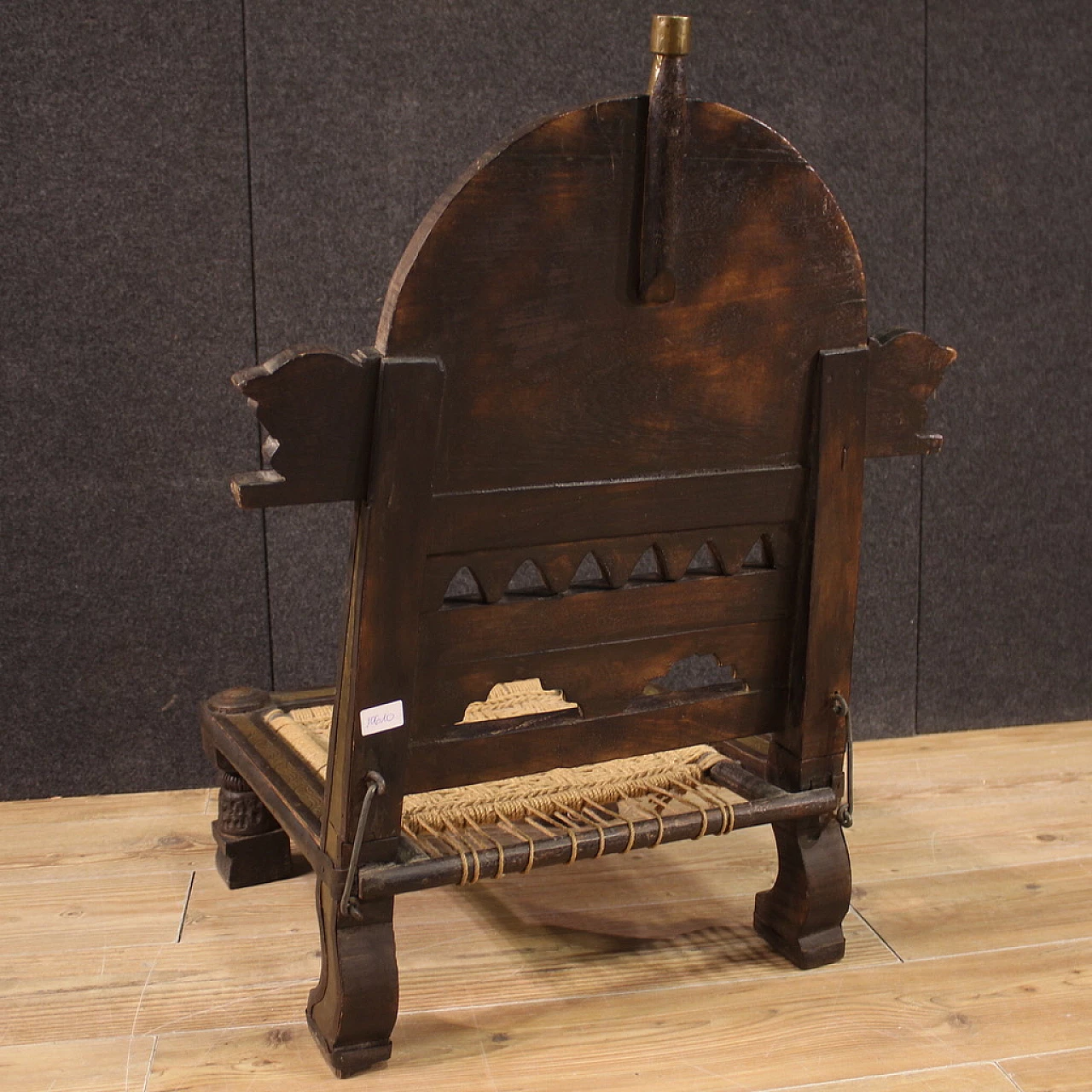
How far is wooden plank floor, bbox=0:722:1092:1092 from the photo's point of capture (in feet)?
4.69

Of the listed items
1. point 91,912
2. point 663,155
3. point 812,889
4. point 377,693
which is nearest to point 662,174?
point 663,155

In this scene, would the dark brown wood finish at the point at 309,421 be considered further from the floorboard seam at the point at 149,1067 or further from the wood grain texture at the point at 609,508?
the floorboard seam at the point at 149,1067

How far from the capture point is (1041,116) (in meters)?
2.39

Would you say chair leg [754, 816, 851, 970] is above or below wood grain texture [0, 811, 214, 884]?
above

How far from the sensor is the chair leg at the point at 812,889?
1.62m

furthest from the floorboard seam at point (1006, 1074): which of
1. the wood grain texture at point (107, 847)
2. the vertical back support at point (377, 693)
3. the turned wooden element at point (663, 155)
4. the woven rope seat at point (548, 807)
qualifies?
the wood grain texture at point (107, 847)

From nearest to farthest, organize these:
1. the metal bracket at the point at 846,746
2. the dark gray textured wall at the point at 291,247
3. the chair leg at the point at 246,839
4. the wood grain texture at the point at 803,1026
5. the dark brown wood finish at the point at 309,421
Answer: the dark brown wood finish at the point at 309,421 < the wood grain texture at the point at 803,1026 < the metal bracket at the point at 846,746 < the chair leg at the point at 246,839 < the dark gray textured wall at the point at 291,247

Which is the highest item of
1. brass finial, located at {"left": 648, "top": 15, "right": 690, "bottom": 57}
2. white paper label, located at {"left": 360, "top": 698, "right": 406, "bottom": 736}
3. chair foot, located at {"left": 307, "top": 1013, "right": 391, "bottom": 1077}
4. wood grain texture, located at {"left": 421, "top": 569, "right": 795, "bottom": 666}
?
brass finial, located at {"left": 648, "top": 15, "right": 690, "bottom": 57}

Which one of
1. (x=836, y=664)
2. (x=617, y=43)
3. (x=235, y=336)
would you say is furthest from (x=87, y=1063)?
(x=617, y=43)

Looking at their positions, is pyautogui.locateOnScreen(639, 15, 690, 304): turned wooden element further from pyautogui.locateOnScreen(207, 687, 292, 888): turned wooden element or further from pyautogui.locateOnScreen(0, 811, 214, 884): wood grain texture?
pyautogui.locateOnScreen(0, 811, 214, 884): wood grain texture

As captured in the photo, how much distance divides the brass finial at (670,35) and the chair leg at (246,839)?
113cm

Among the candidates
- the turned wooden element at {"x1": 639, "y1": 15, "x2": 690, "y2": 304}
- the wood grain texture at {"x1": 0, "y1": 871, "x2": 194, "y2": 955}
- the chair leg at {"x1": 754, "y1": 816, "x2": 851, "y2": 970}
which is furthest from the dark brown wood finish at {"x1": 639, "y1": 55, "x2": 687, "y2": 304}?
the wood grain texture at {"x1": 0, "y1": 871, "x2": 194, "y2": 955}

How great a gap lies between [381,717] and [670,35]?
700 millimetres

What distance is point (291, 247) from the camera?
2.18m
